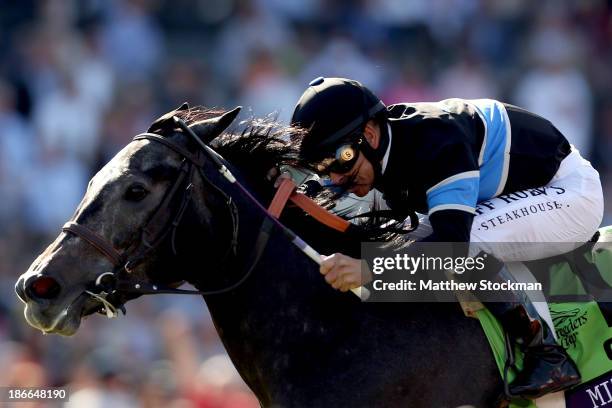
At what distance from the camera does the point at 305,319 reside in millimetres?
5105

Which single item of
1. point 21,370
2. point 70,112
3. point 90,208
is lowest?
point 21,370

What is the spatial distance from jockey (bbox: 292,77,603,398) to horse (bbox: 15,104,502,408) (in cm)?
21

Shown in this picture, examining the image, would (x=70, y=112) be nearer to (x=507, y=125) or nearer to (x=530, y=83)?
(x=530, y=83)

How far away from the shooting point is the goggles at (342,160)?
5.21m

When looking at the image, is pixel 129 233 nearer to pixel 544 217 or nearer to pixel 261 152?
pixel 261 152

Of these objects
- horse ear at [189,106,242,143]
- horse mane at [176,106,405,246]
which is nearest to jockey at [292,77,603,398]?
horse mane at [176,106,405,246]

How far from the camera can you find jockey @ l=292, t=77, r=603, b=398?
Result: 16.4 feet

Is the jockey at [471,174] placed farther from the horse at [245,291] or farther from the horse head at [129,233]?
the horse head at [129,233]

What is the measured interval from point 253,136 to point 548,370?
1.70 metres

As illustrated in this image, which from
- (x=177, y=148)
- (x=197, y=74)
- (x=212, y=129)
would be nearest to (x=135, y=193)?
(x=177, y=148)

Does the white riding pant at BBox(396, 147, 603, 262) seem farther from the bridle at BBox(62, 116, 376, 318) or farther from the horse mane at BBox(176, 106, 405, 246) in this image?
the bridle at BBox(62, 116, 376, 318)

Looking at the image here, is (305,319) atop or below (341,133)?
below

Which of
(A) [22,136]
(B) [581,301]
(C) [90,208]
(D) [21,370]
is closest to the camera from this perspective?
(C) [90,208]

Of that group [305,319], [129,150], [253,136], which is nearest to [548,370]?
[305,319]
